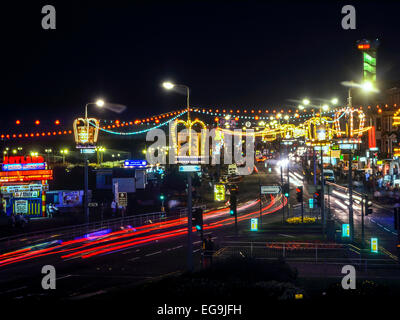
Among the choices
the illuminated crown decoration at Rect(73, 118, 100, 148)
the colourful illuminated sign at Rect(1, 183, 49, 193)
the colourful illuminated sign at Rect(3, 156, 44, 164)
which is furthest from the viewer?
the colourful illuminated sign at Rect(3, 156, 44, 164)

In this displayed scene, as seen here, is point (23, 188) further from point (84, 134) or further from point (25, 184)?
point (84, 134)

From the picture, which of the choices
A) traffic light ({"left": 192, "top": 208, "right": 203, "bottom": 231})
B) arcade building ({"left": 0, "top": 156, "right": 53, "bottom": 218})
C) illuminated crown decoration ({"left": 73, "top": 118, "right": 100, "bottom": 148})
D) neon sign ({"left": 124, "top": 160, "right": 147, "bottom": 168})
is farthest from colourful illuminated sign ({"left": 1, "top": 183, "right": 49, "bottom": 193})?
neon sign ({"left": 124, "top": 160, "right": 147, "bottom": 168})

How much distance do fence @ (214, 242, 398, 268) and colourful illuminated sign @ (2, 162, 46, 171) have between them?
21.9 m

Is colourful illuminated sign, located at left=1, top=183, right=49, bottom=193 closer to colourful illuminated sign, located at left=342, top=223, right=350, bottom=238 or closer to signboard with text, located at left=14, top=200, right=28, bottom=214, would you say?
signboard with text, located at left=14, top=200, right=28, bottom=214

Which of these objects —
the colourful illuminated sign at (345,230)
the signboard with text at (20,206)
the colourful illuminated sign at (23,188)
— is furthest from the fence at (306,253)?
the signboard with text at (20,206)

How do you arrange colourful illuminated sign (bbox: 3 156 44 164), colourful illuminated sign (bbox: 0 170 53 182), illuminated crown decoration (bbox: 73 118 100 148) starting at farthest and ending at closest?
1. colourful illuminated sign (bbox: 3 156 44 164)
2. colourful illuminated sign (bbox: 0 170 53 182)
3. illuminated crown decoration (bbox: 73 118 100 148)

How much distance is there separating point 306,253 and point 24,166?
26.7 metres

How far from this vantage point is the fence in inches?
806

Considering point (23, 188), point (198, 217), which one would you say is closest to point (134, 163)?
point (23, 188)

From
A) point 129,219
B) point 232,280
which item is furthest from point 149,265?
point 129,219

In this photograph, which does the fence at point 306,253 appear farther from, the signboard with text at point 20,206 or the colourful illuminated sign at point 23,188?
the signboard with text at point 20,206

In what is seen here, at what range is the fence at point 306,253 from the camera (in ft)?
67.2
